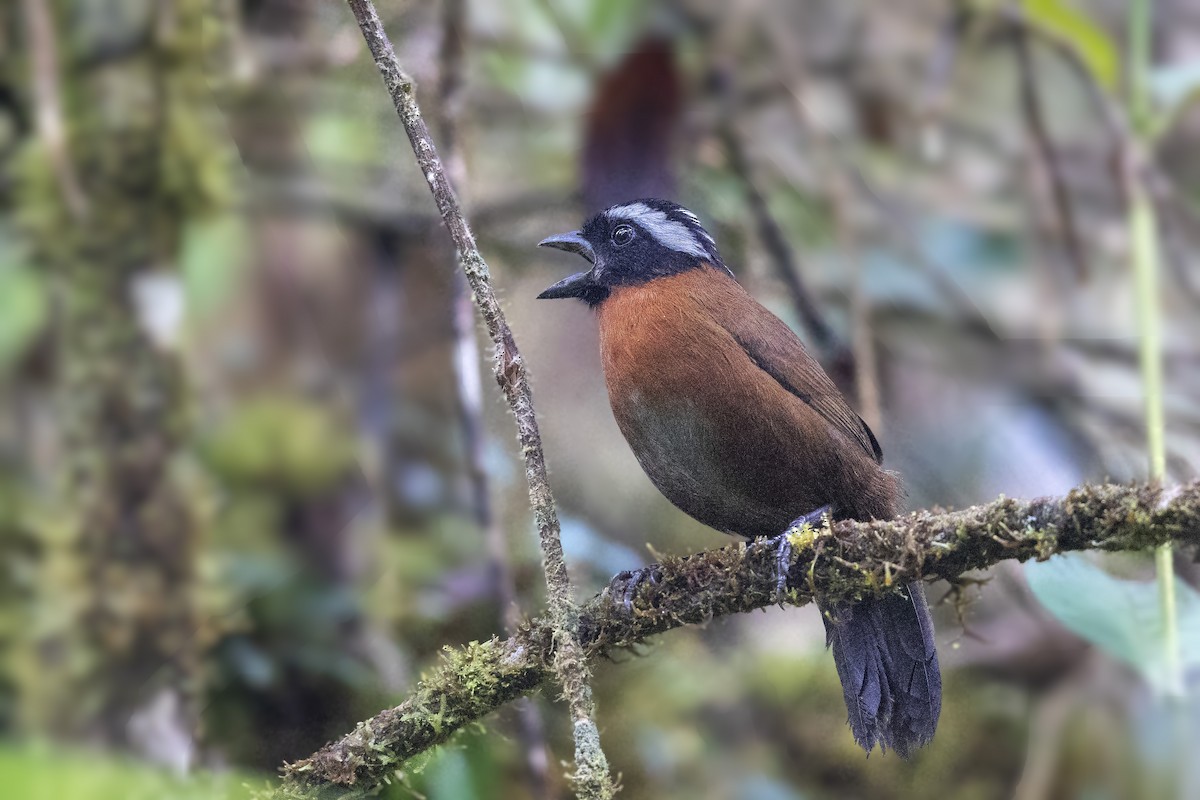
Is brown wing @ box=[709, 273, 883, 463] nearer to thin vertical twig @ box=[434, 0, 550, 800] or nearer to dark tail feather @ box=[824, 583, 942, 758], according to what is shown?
dark tail feather @ box=[824, 583, 942, 758]

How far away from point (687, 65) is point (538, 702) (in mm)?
1652

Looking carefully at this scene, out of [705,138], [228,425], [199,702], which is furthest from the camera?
[228,425]

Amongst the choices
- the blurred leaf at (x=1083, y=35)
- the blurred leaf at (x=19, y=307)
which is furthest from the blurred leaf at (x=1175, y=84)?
the blurred leaf at (x=19, y=307)

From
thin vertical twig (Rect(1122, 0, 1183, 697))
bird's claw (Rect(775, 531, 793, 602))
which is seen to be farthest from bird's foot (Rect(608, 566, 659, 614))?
thin vertical twig (Rect(1122, 0, 1183, 697))

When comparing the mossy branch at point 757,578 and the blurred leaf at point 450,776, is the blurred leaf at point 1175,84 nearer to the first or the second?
the mossy branch at point 757,578

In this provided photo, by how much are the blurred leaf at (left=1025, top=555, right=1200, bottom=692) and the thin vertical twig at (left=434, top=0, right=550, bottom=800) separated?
761 millimetres

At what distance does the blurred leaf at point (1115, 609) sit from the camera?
56.4 inches

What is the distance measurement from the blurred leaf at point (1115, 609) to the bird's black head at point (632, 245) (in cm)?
64

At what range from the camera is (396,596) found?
77.2 inches

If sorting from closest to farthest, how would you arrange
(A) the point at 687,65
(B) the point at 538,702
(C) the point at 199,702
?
1. (B) the point at 538,702
2. (C) the point at 199,702
3. (A) the point at 687,65

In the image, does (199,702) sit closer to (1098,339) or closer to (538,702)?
(538,702)

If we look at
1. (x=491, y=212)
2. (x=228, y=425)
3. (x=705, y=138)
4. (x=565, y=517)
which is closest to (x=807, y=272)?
(x=705, y=138)

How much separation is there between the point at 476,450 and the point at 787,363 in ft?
2.07

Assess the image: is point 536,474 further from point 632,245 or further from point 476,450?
point 476,450
